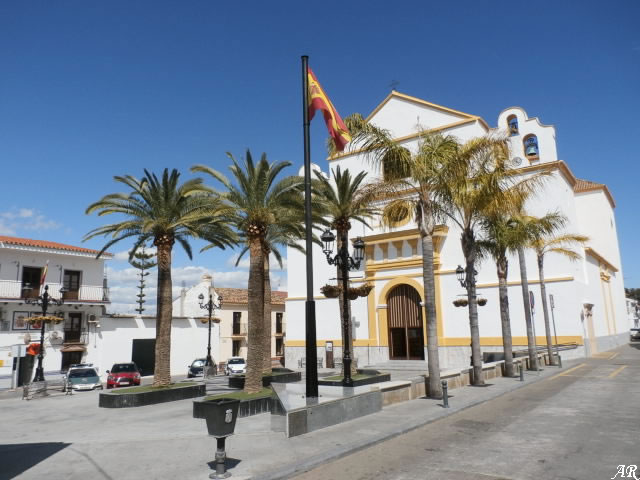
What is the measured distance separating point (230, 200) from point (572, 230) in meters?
24.9

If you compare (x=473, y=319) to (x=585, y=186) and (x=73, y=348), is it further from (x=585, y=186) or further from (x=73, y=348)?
(x=585, y=186)

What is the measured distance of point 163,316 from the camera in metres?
17.8

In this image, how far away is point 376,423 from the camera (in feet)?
34.6

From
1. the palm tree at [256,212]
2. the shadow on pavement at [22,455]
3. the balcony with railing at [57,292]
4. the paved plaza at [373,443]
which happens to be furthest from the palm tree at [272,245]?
the balcony with railing at [57,292]

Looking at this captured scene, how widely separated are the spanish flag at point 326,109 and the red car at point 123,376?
1951 centimetres

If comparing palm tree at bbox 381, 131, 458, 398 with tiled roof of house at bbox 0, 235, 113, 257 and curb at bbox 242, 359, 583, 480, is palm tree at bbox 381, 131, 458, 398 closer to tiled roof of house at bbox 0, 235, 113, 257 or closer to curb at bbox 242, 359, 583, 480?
curb at bbox 242, 359, 583, 480

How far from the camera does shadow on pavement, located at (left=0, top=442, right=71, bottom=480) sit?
7.73 m

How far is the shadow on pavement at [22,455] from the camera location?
7.73 metres

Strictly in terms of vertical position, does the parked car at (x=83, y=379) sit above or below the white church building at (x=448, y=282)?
below

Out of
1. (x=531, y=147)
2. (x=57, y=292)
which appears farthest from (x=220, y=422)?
(x=531, y=147)

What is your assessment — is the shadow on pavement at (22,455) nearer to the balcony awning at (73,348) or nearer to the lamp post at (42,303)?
the lamp post at (42,303)

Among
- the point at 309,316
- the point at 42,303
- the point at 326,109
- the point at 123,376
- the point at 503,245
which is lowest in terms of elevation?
the point at 123,376

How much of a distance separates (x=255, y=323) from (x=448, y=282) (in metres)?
20.4

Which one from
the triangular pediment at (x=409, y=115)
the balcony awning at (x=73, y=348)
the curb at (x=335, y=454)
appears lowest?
the curb at (x=335, y=454)
